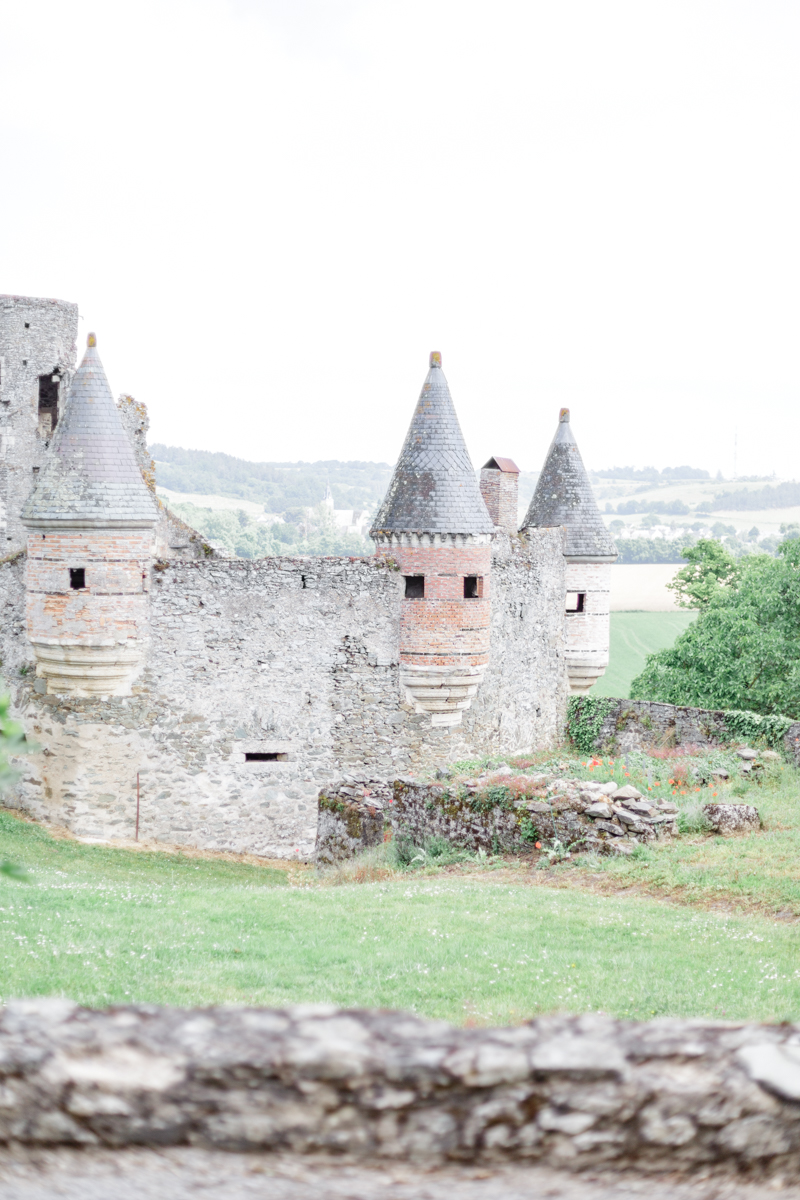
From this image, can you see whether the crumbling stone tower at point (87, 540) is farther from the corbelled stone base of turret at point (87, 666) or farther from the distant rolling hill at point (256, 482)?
the distant rolling hill at point (256, 482)

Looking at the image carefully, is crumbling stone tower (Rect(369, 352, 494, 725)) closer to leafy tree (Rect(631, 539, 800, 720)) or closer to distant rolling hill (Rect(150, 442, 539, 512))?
leafy tree (Rect(631, 539, 800, 720))

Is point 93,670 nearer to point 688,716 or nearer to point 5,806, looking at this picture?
point 5,806

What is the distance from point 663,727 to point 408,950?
51.6ft

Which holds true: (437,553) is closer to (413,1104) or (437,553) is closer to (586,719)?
(586,719)

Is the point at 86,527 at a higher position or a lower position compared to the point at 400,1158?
higher

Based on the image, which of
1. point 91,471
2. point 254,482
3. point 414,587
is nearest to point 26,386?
point 91,471

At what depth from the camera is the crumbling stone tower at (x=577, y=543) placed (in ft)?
84.0

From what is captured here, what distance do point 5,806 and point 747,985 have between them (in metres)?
15.6

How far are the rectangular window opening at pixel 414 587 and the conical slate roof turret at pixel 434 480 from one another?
36.7 inches

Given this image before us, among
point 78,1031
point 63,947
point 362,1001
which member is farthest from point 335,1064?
point 63,947

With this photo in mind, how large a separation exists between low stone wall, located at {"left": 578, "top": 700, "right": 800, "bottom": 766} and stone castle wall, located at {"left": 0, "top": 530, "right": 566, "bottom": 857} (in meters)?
5.19

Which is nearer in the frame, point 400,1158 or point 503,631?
point 400,1158

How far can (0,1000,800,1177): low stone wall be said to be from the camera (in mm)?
3201

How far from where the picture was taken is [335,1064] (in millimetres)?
3221
